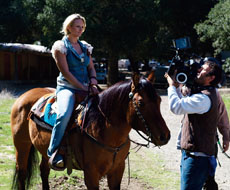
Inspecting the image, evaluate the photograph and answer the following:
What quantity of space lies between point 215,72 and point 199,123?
1.80 feet

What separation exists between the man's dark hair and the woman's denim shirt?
155 cm

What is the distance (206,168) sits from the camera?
338cm

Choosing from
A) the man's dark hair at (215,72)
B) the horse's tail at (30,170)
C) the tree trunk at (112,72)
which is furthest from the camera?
the tree trunk at (112,72)

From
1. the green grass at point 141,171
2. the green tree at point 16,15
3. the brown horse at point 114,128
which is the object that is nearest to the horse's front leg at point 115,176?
the brown horse at point 114,128

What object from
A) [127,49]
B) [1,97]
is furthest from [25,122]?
[127,49]

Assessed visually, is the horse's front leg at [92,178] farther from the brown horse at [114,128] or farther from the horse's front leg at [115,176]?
the horse's front leg at [115,176]

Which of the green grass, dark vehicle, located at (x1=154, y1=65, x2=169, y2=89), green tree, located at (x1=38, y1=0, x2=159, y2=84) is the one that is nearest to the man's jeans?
the green grass

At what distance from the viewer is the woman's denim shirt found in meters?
4.03

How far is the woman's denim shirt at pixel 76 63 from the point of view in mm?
4027

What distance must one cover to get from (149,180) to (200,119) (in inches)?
109

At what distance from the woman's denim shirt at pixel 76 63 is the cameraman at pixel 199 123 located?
1217 mm

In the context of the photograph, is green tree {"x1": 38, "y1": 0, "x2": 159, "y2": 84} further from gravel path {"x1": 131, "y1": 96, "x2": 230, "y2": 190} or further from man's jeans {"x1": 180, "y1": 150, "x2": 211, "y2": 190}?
man's jeans {"x1": 180, "y1": 150, "x2": 211, "y2": 190}

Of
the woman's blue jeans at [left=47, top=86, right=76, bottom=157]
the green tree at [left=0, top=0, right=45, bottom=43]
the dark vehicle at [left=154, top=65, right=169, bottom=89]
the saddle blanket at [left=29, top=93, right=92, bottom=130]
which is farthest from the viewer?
the dark vehicle at [left=154, top=65, right=169, bottom=89]

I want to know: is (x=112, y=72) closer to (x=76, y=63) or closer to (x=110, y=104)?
(x=76, y=63)
